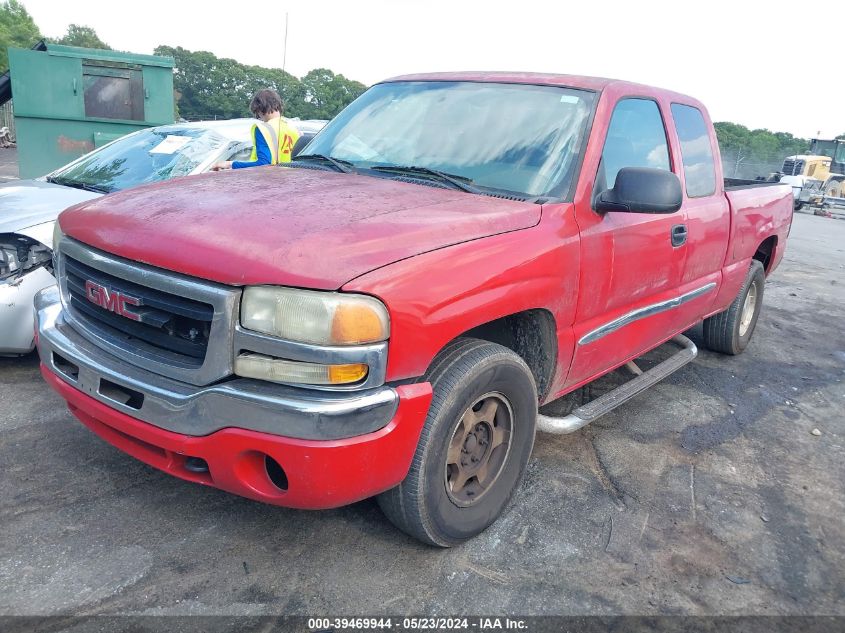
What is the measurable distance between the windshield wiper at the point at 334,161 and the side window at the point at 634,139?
49.1 inches

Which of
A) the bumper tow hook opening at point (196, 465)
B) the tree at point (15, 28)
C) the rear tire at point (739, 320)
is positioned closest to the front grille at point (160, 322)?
the bumper tow hook opening at point (196, 465)

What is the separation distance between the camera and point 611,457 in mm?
3670

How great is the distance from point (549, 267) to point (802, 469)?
209cm

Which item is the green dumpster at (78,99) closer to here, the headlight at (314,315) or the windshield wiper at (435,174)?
the windshield wiper at (435,174)

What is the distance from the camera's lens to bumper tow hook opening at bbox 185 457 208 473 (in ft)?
7.70

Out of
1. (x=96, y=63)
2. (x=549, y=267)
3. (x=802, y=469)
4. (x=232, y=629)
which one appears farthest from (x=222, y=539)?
(x=96, y=63)

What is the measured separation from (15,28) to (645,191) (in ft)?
177

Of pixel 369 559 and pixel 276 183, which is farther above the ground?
pixel 276 183

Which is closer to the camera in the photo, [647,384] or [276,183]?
[276,183]

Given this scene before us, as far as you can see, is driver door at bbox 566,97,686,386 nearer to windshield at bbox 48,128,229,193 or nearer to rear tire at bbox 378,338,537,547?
rear tire at bbox 378,338,537,547

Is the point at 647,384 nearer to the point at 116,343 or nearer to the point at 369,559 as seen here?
the point at 369,559

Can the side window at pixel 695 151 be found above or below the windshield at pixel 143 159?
above

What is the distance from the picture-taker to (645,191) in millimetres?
2955

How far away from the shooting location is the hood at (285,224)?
2.14 meters
